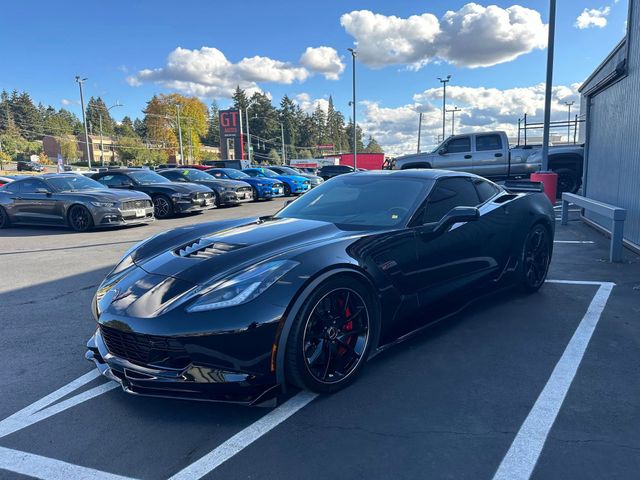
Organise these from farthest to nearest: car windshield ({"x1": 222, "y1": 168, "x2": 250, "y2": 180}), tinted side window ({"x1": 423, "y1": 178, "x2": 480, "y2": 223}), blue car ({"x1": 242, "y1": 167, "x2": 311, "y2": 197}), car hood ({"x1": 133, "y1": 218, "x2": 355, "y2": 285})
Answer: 1. blue car ({"x1": 242, "y1": 167, "x2": 311, "y2": 197})
2. car windshield ({"x1": 222, "y1": 168, "x2": 250, "y2": 180})
3. tinted side window ({"x1": 423, "y1": 178, "x2": 480, "y2": 223})
4. car hood ({"x1": 133, "y1": 218, "x2": 355, "y2": 285})

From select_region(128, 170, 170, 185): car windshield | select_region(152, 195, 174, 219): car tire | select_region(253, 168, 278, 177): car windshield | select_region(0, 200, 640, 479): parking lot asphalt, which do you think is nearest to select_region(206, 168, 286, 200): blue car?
select_region(253, 168, 278, 177): car windshield

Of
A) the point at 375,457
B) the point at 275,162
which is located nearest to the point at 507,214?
the point at 375,457

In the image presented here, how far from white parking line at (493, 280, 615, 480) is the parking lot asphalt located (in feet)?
0.04

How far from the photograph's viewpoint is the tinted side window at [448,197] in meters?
3.97

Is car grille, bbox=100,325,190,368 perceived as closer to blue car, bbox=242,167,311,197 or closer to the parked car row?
the parked car row

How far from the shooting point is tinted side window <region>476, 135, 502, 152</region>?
15172 millimetres

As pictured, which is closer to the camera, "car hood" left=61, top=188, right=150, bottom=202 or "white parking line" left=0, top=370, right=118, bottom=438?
"white parking line" left=0, top=370, right=118, bottom=438

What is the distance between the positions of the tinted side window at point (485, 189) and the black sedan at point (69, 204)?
868 cm

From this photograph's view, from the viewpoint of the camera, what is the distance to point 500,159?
1514cm

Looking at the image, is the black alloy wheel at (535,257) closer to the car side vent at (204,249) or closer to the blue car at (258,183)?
the car side vent at (204,249)

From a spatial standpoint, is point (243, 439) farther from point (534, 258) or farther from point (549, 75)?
point (549, 75)

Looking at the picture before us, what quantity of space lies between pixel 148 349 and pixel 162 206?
11.3 metres

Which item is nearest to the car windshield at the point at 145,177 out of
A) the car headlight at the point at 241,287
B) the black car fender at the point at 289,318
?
the car headlight at the point at 241,287

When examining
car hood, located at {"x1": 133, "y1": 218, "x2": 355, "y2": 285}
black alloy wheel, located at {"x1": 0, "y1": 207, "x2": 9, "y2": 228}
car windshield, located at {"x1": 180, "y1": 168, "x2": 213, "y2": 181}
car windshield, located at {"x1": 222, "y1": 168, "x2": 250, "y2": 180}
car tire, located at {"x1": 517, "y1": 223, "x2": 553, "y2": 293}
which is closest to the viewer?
car hood, located at {"x1": 133, "y1": 218, "x2": 355, "y2": 285}
